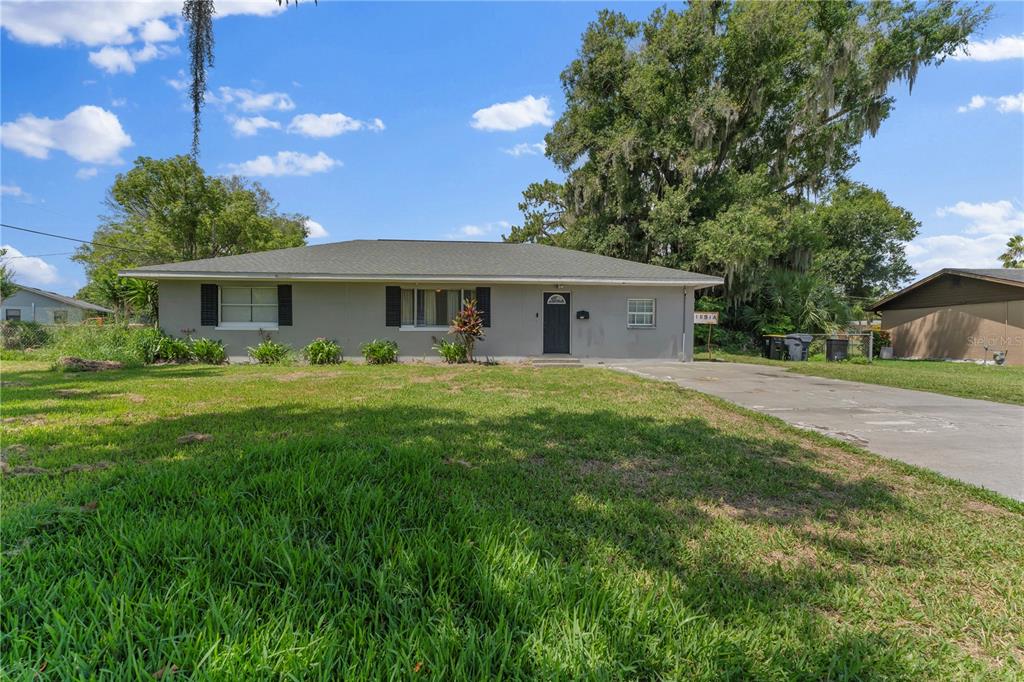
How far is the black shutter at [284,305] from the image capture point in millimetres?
12664

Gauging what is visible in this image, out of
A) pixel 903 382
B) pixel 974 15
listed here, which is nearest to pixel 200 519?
pixel 903 382

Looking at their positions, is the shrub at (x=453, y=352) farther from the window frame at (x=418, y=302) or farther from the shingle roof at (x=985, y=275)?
the shingle roof at (x=985, y=275)

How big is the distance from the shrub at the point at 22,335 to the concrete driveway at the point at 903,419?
1971cm

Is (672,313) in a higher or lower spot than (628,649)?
higher

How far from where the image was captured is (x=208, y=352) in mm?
11812

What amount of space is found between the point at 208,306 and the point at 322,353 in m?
3.60

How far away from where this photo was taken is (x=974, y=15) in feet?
53.7

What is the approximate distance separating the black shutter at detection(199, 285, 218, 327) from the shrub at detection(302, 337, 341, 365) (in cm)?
279

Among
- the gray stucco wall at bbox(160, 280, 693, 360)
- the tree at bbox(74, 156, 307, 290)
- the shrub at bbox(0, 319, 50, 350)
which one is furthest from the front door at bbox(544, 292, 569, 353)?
the tree at bbox(74, 156, 307, 290)

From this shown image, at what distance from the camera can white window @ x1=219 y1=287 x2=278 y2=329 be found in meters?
12.7

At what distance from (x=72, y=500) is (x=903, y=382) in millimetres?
12991

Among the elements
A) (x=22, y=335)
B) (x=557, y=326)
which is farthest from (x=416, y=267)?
(x=22, y=335)

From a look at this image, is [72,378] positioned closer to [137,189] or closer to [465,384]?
[465,384]

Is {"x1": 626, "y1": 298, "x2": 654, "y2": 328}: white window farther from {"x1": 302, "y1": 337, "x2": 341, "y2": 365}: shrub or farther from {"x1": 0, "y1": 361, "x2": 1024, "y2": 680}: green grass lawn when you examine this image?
{"x1": 0, "y1": 361, "x2": 1024, "y2": 680}: green grass lawn
